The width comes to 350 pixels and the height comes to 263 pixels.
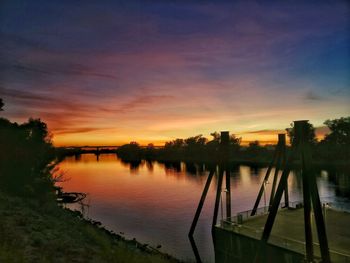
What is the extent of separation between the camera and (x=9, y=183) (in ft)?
94.3

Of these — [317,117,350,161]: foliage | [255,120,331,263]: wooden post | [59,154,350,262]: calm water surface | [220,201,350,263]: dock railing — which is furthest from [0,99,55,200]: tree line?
[317,117,350,161]: foliage

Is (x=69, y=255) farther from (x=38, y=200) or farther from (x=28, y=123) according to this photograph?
(x=28, y=123)

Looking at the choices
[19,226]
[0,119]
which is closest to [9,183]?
[0,119]

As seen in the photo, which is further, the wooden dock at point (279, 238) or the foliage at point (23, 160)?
the foliage at point (23, 160)

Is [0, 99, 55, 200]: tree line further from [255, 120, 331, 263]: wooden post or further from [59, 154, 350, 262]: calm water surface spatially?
[255, 120, 331, 263]: wooden post

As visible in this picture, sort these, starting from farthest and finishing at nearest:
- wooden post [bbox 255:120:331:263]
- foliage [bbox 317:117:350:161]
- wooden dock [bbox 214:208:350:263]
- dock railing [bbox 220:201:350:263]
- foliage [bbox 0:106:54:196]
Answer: foliage [bbox 317:117:350:161], foliage [bbox 0:106:54:196], wooden dock [bbox 214:208:350:263], wooden post [bbox 255:120:331:263], dock railing [bbox 220:201:350:263]

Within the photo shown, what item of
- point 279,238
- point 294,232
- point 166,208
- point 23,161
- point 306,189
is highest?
point 23,161

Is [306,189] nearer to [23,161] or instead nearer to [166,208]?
[23,161]

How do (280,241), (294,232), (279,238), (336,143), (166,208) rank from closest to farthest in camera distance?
(279,238) → (280,241) → (294,232) → (166,208) → (336,143)

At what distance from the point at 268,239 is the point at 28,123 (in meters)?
29.2

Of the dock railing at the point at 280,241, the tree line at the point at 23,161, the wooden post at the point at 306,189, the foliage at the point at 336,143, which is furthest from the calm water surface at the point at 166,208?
the foliage at the point at 336,143

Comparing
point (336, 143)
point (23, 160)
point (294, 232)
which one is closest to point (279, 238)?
point (294, 232)

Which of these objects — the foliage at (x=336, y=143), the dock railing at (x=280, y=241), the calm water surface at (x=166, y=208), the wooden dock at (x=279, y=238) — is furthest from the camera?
the foliage at (x=336, y=143)

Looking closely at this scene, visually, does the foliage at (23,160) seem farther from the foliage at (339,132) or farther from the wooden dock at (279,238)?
the foliage at (339,132)
